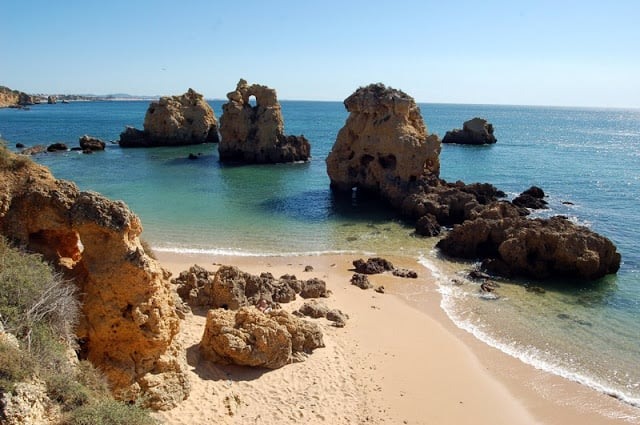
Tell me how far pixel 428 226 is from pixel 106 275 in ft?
63.9

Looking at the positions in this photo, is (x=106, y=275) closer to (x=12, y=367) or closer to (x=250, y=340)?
(x=12, y=367)

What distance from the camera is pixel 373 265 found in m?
20.9

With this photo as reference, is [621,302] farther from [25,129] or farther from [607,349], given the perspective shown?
[25,129]

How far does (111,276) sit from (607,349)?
13.6 metres

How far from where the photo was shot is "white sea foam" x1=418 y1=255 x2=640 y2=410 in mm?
12911

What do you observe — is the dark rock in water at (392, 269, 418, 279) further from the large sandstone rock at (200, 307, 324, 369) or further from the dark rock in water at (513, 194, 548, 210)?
the dark rock in water at (513, 194, 548, 210)

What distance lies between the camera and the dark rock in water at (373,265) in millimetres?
20750

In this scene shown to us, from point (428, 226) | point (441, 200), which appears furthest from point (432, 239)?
point (441, 200)

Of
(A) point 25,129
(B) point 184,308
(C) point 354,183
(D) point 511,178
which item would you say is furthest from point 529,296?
(A) point 25,129

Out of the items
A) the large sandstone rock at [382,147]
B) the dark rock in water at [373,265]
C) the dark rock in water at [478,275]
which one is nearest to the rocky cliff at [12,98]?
the large sandstone rock at [382,147]

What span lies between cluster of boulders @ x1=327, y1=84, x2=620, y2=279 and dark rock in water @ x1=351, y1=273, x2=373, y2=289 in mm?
5556

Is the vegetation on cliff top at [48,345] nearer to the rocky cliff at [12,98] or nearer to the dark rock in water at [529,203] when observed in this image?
the dark rock in water at [529,203]

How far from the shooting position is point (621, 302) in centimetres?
1830

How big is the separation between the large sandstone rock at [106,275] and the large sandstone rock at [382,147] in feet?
76.6
